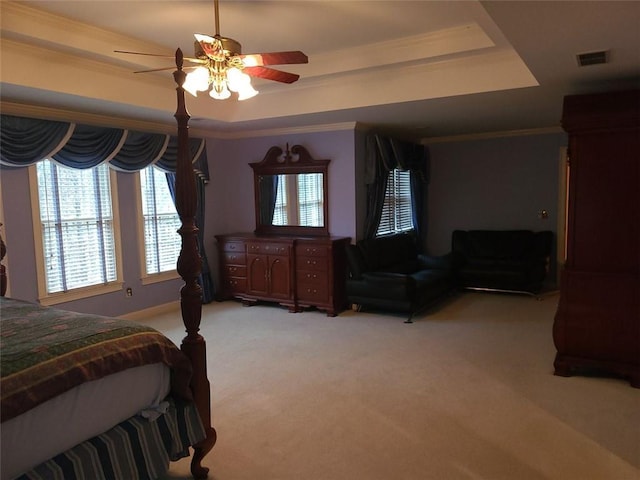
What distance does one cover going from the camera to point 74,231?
4.80 metres

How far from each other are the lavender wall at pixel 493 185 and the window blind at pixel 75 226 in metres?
4.89

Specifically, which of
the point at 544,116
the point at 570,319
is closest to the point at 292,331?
the point at 570,319

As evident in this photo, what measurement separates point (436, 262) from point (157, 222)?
3.66 m

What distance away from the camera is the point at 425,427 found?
287 cm

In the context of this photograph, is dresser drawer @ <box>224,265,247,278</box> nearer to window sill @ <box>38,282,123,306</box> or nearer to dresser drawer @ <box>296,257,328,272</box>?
dresser drawer @ <box>296,257,328,272</box>

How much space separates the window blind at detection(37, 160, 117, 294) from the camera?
4559 millimetres

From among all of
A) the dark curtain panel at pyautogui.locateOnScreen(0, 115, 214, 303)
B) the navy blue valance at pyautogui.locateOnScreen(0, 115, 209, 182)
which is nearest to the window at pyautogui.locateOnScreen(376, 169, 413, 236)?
the dark curtain panel at pyautogui.locateOnScreen(0, 115, 214, 303)

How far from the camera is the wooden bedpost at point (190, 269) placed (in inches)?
91.9

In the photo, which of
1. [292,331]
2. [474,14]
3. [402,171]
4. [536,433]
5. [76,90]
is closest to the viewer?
[536,433]

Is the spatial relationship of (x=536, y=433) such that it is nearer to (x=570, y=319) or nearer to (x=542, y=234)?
(x=570, y=319)

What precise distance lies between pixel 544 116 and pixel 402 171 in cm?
216

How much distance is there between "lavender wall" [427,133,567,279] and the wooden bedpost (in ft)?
18.8

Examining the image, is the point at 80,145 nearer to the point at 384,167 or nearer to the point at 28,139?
the point at 28,139

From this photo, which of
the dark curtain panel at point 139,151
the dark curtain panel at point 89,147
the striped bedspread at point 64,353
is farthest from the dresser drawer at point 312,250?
the striped bedspread at point 64,353
